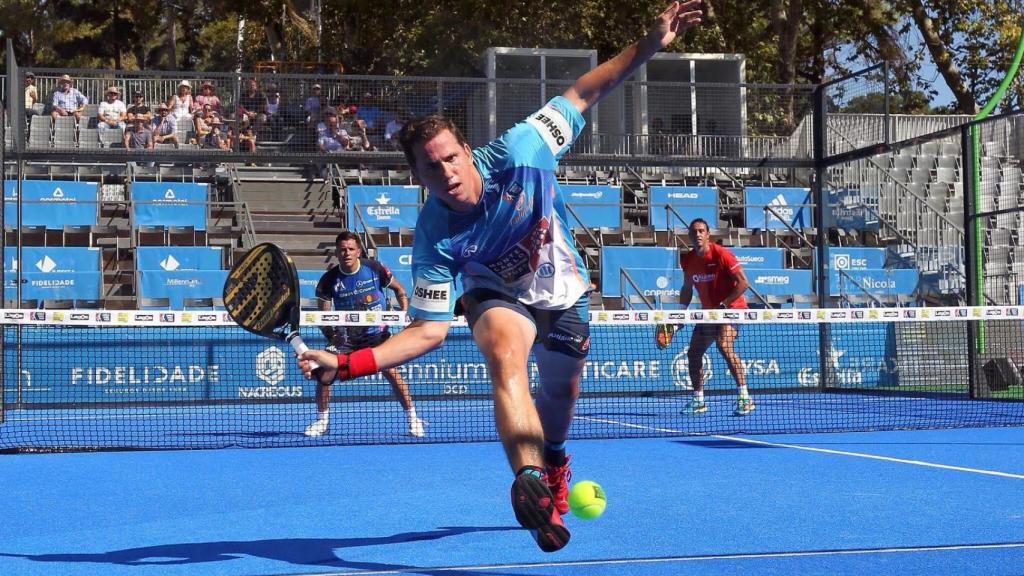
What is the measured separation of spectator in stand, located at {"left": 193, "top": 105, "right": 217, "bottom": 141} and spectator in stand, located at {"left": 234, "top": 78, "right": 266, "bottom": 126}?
1.50ft

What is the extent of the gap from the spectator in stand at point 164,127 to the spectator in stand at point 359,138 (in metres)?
2.22

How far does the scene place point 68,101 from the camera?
16.0 m

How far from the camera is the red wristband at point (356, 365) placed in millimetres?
4066

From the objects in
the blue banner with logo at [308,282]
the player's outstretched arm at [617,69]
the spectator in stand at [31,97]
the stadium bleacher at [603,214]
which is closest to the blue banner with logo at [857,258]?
the stadium bleacher at [603,214]

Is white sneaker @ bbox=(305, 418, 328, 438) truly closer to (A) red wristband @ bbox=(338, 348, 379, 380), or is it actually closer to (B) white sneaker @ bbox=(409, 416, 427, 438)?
(B) white sneaker @ bbox=(409, 416, 427, 438)

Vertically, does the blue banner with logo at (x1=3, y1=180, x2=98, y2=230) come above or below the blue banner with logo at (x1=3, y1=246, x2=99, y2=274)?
above

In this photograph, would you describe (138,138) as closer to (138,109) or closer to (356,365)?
(138,109)

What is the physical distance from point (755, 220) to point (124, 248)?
10190 mm

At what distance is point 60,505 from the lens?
7.37m

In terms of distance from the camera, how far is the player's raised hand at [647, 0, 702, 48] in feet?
17.9

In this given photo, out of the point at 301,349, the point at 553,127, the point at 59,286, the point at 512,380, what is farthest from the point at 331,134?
the point at 301,349

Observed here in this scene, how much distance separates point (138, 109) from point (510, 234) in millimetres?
12776

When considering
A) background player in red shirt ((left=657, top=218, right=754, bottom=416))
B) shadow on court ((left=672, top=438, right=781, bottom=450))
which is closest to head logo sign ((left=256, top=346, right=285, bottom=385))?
background player in red shirt ((left=657, top=218, right=754, bottom=416))

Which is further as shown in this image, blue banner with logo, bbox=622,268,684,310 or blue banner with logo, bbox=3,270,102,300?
blue banner with logo, bbox=622,268,684,310
